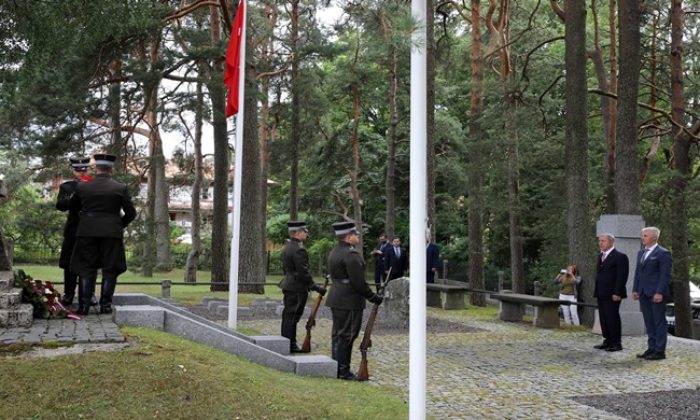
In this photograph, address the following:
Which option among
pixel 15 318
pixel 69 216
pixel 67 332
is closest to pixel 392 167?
pixel 69 216

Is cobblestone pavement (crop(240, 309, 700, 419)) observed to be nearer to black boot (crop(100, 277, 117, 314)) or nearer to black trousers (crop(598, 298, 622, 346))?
black trousers (crop(598, 298, 622, 346))

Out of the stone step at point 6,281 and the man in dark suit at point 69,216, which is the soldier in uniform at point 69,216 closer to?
the man in dark suit at point 69,216

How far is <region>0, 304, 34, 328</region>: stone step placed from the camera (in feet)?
24.6

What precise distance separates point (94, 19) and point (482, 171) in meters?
16.2

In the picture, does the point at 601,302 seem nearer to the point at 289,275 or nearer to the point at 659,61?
the point at 289,275

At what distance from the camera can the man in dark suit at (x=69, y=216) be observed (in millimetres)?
9164

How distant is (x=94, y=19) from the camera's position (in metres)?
8.39

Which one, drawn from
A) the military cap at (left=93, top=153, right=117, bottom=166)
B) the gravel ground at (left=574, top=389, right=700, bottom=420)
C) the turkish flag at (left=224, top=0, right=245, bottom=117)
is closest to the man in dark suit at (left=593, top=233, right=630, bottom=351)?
the gravel ground at (left=574, top=389, right=700, bottom=420)

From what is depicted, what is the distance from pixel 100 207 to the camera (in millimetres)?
8625

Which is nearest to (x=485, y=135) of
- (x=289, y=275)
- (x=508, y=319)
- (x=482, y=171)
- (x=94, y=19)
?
(x=482, y=171)

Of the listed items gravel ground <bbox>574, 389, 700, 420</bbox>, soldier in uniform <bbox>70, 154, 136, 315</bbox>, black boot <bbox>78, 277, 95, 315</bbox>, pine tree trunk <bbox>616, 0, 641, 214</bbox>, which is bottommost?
gravel ground <bbox>574, 389, 700, 420</bbox>

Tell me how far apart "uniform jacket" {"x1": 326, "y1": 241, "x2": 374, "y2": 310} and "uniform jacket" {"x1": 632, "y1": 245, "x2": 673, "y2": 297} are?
4899 mm

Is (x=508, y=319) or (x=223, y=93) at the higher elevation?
(x=223, y=93)

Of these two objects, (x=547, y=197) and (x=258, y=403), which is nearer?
(x=258, y=403)
